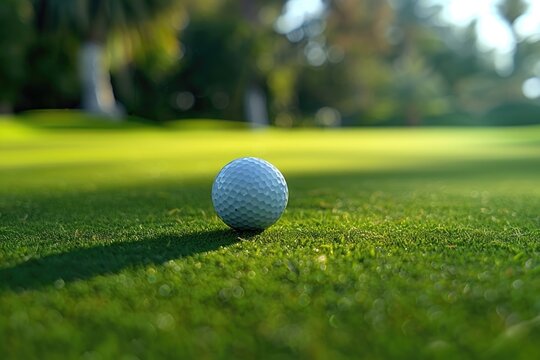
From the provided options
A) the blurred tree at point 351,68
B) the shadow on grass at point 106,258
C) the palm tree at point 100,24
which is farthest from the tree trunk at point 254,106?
the shadow on grass at point 106,258

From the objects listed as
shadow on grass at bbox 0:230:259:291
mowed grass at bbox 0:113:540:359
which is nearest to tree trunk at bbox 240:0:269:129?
mowed grass at bbox 0:113:540:359

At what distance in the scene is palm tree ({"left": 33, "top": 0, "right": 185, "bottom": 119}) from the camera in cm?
2202

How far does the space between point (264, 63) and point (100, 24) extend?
37.5ft

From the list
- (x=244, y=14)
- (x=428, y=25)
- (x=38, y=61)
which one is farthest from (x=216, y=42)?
(x=428, y=25)

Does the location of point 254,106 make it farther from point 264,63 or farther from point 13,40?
point 13,40

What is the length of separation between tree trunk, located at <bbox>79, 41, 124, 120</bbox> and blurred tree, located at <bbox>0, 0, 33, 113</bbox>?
243 centimetres

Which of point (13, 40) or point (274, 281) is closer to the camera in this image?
point (274, 281)

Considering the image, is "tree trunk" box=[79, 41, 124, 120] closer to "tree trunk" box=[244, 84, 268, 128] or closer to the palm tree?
the palm tree

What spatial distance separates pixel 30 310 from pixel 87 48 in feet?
75.4

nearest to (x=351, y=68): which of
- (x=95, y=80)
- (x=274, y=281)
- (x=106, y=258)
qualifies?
(x=95, y=80)

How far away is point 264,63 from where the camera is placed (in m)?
32.1

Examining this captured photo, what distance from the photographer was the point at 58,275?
79.4 inches

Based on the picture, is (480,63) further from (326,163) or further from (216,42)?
(326,163)

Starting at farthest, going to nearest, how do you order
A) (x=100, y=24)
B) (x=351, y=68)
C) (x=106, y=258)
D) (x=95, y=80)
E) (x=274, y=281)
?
(x=351, y=68) → (x=95, y=80) → (x=100, y=24) → (x=106, y=258) → (x=274, y=281)
